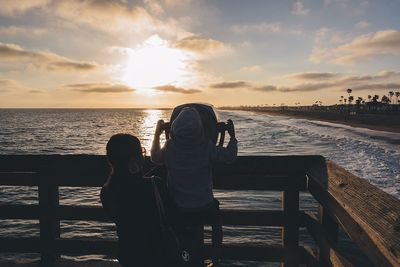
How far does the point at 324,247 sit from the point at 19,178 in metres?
3.09

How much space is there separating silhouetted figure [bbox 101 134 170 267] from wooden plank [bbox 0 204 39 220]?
1.89m

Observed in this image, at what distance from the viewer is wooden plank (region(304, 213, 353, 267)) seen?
8.23 ft

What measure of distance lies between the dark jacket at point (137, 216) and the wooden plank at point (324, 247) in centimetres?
131

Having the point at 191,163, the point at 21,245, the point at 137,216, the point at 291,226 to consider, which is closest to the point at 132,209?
the point at 137,216

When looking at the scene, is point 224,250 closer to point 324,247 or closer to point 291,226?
point 291,226

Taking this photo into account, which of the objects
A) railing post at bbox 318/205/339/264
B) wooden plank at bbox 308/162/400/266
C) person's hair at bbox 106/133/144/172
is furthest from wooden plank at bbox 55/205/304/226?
person's hair at bbox 106/133/144/172

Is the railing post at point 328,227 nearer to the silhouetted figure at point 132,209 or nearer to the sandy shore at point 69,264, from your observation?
the silhouetted figure at point 132,209

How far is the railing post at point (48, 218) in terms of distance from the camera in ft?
11.8

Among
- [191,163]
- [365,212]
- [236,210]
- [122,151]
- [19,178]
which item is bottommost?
[236,210]

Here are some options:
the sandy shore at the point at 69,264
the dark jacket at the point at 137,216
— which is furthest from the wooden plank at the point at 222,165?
the dark jacket at the point at 137,216

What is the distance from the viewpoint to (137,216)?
2.13 metres

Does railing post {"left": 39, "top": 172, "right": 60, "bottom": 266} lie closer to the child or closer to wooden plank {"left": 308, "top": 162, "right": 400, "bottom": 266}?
the child

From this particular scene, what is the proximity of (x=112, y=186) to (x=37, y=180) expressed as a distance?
1.84 metres

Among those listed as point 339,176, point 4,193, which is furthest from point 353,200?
point 4,193
